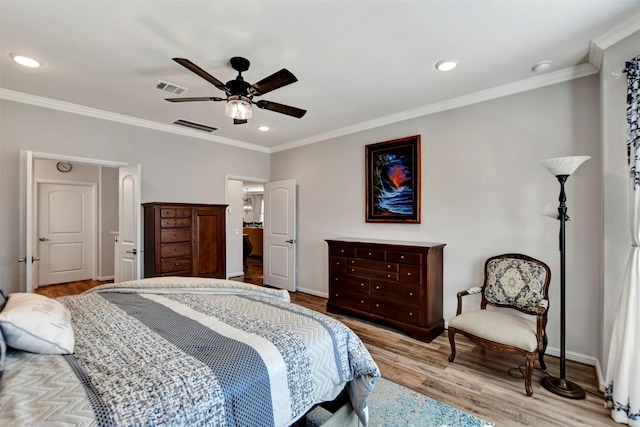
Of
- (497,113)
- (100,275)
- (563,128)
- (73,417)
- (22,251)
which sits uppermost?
(497,113)

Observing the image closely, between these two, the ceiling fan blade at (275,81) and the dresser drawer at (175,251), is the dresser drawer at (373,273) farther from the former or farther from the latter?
the ceiling fan blade at (275,81)

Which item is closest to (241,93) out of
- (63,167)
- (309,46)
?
(309,46)

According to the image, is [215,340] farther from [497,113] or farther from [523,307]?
[497,113]

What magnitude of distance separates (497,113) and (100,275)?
7.35m

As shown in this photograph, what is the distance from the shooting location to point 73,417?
3.02 feet

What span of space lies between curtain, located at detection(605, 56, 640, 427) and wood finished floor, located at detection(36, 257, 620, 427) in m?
0.17

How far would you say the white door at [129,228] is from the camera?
390cm

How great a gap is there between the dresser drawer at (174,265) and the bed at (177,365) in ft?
6.43

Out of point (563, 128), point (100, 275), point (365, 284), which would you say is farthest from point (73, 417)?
point (100, 275)

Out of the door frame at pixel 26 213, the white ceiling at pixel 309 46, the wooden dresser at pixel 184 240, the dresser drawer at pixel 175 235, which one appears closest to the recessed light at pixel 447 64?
the white ceiling at pixel 309 46

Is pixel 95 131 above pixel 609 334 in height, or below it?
above

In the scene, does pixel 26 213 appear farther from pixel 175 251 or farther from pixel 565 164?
pixel 565 164

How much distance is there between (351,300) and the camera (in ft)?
13.1

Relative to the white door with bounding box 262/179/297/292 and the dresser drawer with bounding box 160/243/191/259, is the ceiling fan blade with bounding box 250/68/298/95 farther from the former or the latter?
the white door with bounding box 262/179/297/292
